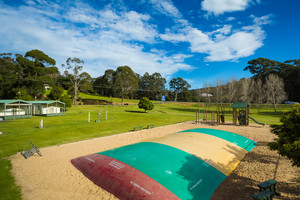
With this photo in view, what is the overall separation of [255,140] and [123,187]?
13.9 m

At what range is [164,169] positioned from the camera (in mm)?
7223

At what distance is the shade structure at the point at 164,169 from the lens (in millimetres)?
6275

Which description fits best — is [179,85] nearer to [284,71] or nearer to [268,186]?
[284,71]

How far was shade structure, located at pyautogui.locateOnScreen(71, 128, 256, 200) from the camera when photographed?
6275 mm

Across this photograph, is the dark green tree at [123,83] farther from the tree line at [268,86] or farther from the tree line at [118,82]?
the tree line at [268,86]

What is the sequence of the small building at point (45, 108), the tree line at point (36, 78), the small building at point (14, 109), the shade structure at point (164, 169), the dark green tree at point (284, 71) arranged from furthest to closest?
the dark green tree at point (284, 71), the tree line at point (36, 78), the small building at point (45, 108), the small building at point (14, 109), the shade structure at point (164, 169)

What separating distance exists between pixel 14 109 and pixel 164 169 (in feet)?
104

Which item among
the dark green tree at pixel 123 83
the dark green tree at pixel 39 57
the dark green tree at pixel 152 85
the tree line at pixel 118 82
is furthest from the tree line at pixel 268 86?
the dark green tree at pixel 39 57

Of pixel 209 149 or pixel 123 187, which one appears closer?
pixel 123 187

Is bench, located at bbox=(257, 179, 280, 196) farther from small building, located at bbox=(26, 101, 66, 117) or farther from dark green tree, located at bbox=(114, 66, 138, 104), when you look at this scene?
dark green tree, located at bbox=(114, 66, 138, 104)

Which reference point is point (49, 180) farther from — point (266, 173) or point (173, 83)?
point (173, 83)

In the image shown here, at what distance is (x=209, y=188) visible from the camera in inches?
272

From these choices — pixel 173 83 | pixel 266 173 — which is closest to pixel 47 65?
pixel 266 173

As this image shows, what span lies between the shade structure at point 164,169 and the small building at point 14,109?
80.2 ft
